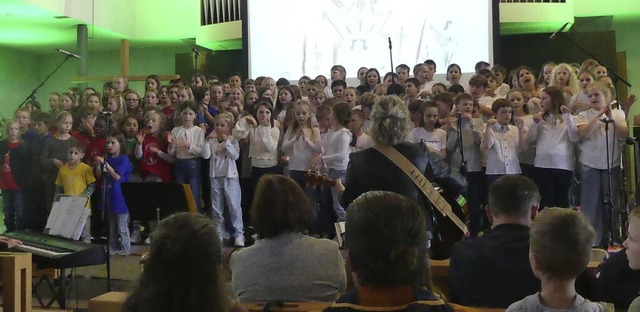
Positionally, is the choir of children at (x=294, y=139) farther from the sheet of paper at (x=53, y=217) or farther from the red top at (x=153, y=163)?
the sheet of paper at (x=53, y=217)

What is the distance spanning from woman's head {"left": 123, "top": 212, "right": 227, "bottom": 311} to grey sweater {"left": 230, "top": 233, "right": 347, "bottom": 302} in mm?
863

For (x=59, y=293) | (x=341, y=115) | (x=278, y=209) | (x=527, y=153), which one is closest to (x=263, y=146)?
(x=341, y=115)

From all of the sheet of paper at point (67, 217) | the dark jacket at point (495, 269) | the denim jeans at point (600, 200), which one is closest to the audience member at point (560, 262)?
the dark jacket at point (495, 269)

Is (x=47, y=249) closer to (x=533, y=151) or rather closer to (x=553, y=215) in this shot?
(x=553, y=215)

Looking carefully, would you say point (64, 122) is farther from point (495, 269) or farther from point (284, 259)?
point (495, 269)

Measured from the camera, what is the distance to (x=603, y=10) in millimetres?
12211

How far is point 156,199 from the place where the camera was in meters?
5.18

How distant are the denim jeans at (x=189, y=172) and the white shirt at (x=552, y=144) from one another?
3066mm

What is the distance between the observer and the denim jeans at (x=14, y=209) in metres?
7.29

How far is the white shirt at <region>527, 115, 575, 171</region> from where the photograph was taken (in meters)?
6.06

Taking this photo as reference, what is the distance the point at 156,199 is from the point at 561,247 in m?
3.56

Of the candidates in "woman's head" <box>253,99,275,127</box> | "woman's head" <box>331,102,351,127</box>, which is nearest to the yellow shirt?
"woman's head" <box>253,99,275,127</box>

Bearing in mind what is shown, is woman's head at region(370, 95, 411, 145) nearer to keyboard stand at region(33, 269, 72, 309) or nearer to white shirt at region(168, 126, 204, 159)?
keyboard stand at region(33, 269, 72, 309)

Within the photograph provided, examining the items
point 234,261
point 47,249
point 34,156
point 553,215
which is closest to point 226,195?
point 34,156
